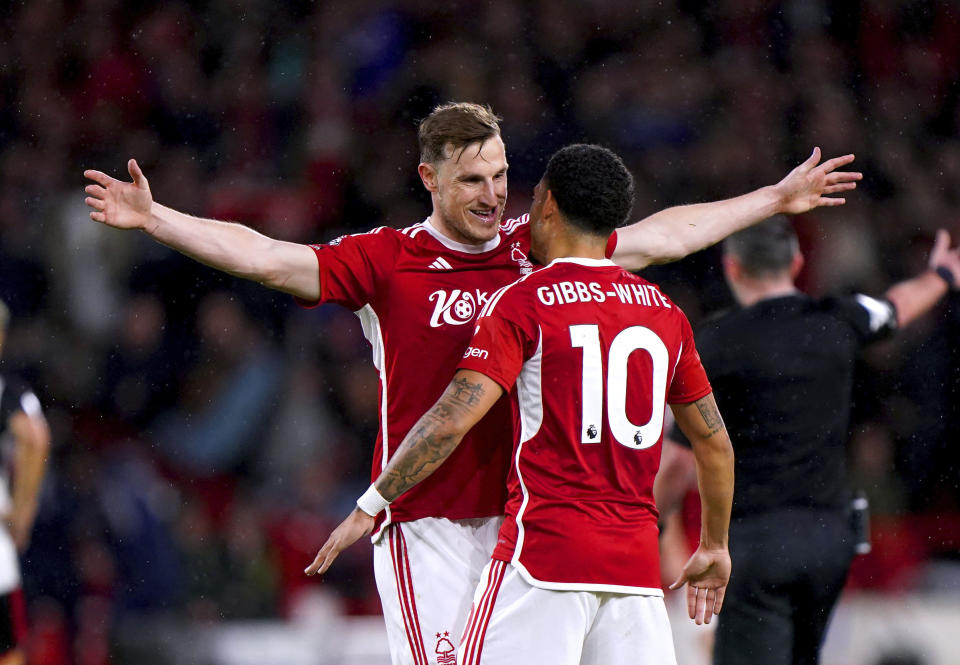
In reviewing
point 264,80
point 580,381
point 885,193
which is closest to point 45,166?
point 264,80

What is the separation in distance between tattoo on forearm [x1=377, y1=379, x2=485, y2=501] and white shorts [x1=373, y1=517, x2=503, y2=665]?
16.2 inches

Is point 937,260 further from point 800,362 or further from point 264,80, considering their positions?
point 264,80

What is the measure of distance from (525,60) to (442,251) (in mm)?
6727

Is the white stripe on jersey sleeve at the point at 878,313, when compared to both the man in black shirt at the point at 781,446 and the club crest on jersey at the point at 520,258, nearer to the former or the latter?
the man in black shirt at the point at 781,446

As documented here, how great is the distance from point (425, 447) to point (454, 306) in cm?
58

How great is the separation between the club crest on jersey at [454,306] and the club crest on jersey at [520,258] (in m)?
0.18

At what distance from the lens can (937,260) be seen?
17.9ft

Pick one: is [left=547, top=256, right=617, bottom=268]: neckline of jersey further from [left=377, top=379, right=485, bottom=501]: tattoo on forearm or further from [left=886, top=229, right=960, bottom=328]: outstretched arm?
[left=886, top=229, right=960, bottom=328]: outstretched arm

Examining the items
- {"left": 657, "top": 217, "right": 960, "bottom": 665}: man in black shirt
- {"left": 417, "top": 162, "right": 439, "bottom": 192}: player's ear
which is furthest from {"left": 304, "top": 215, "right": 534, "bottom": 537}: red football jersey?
{"left": 657, "top": 217, "right": 960, "bottom": 665}: man in black shirt

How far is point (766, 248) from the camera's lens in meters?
4.99

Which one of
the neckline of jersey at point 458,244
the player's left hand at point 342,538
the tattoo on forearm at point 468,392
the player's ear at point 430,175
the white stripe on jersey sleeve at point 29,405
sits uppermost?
the player's ear at point 430,175

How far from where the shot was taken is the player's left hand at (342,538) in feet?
10.7

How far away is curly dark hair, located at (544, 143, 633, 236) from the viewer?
3.40 metres

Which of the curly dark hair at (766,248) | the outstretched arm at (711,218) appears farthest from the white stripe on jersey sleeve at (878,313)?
the outstretched arm at (711,218)
